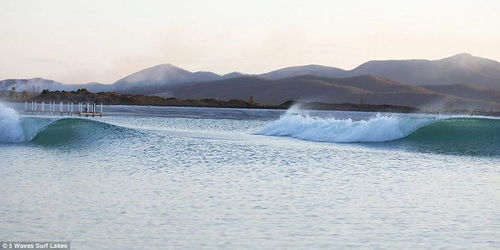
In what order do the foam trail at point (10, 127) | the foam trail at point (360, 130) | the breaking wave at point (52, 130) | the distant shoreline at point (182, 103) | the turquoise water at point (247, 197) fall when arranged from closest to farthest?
1. the turquoise water at point (247, 197)
2. the breaking wave at point (52, 130)
3. the foam trail at point (10, 127)
4. the foam trail at point (360, 130)
5. the distant shoreline at point (182, 103)

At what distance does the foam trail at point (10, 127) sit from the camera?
33.0 meters

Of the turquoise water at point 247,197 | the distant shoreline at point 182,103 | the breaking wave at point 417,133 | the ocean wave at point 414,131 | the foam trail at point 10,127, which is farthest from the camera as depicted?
the distant shoreline at point 182,103

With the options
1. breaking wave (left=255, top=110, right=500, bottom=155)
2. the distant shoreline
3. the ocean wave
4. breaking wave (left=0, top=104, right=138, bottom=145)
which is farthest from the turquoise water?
the distant shoreline

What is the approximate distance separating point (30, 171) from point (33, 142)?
47.3ft

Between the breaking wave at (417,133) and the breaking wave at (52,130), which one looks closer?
the breaking wave at (52,130)

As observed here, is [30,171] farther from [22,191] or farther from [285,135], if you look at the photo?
[285,135]

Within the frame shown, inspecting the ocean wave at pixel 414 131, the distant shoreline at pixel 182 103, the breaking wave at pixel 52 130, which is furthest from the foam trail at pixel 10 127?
the distant shoreline at pixel 182 103

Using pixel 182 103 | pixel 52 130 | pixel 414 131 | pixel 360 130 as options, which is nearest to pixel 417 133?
pixel 414 131

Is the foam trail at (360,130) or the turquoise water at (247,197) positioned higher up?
the foam trail at (360,130)

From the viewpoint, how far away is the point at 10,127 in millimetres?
34312

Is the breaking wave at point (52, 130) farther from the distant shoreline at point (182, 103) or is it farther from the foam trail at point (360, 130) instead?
the distant shoreline at point (182, 103)

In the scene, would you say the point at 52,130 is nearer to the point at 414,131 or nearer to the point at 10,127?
the point at 10,127

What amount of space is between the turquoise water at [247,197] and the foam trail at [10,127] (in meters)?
5.38

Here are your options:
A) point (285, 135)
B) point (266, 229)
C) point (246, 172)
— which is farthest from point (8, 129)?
point (266, 229)
